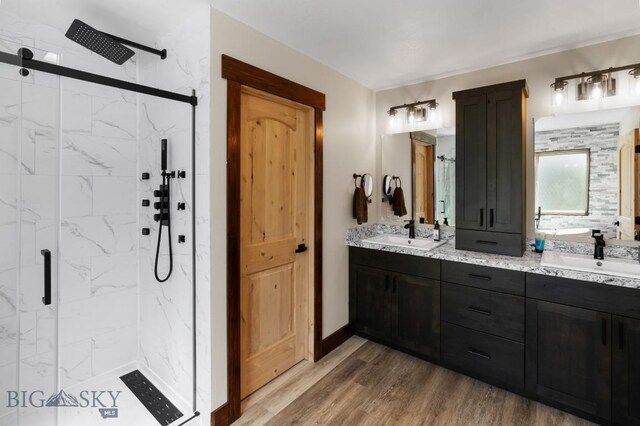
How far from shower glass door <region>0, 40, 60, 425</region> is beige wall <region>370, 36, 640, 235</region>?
115 inches

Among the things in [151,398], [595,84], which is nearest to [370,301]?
[151,398]

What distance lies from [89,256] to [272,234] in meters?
1.36

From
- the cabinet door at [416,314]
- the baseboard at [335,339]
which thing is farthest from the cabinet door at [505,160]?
the baseboard at [335,339]

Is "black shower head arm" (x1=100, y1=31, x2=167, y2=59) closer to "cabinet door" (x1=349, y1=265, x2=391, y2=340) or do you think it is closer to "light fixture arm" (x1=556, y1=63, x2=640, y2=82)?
"cabinet door" (x1=349, y1=265, x2=391, y2=340)

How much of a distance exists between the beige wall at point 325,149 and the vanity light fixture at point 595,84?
1.62m

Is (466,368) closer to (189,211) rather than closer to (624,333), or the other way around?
(624,333)

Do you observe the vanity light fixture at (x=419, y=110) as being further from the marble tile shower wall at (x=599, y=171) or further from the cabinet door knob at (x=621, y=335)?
the cabinet door knob at (x=621, y=335)

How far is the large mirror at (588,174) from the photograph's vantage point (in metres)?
2.27

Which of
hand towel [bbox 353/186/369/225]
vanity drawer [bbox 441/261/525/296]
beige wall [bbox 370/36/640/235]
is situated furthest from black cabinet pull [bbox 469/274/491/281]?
hand towel [bbox 353/186/369/225]

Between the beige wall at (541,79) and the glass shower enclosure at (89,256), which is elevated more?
the beige wall at (541,79)

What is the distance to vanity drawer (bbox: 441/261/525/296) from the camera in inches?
87.1

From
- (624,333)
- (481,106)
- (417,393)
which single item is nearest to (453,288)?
(417,393)

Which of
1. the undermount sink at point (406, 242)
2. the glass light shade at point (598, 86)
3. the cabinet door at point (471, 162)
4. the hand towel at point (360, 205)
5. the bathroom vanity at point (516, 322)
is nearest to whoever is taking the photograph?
the bathroom vanity at point (516, 322)

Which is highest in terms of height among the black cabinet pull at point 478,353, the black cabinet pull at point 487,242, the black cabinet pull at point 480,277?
the black cabinet pull at point 487,242
